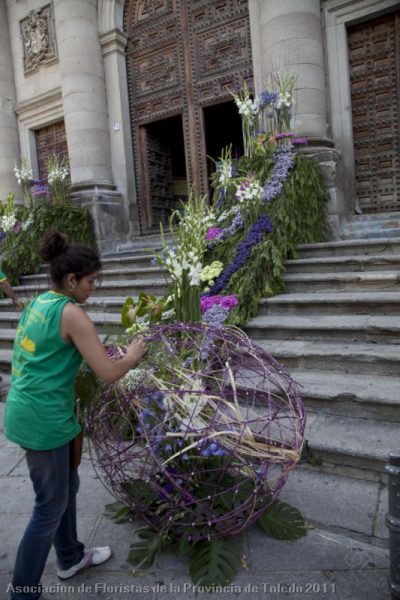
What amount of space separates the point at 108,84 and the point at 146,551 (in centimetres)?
936

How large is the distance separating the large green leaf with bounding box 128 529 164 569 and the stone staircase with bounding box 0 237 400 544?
824 millimetres

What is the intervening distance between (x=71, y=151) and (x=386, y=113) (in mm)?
6258

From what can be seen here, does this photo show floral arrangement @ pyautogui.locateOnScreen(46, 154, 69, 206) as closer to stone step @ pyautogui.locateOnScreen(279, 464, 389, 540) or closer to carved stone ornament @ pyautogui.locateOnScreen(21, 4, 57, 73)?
carved stone ornament @ pyautogui.locateOnScreen(21, 4, 57, 73)

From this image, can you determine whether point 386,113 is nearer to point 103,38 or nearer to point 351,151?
point 351,151

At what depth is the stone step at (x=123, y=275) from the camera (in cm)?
646

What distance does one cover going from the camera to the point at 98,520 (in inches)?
96.7

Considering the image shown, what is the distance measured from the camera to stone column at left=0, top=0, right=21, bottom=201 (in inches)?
418

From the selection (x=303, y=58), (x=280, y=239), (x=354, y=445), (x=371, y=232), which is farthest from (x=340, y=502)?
(x=303, y=58)

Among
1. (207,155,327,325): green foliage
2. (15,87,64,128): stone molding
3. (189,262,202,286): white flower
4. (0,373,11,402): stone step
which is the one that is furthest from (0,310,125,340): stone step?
(15,87,64,128): stone molding

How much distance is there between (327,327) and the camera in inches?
156

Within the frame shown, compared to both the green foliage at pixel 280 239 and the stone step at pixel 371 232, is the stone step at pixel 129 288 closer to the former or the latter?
the green foliage at pixel 280 239

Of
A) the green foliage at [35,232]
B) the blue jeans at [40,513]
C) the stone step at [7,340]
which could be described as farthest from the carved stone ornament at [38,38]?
the blue jeans at [40,513]

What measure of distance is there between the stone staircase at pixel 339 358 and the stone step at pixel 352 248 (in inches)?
0.5

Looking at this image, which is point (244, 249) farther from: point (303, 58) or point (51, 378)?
point (303, 58)
